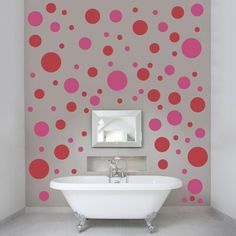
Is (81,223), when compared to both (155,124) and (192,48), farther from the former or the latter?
(192,48)

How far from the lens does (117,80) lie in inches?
175

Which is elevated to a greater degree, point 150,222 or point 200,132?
point 200,132

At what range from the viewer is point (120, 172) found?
4.31 meters

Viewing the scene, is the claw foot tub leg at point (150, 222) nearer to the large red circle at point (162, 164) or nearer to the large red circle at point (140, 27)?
the large red circle at point (162, 164)

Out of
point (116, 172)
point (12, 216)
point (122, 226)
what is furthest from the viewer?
point (116, 172)

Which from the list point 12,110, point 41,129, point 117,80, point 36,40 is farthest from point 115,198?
point 36,40

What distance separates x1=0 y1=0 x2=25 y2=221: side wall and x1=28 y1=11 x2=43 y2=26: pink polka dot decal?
115mm

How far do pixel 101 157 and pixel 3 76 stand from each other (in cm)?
164

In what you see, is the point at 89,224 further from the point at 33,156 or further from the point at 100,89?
the point at 100,89

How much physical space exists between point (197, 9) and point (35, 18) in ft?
7.24

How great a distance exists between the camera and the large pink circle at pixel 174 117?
4430 millimetres

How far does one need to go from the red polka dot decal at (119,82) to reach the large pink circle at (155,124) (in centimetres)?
1


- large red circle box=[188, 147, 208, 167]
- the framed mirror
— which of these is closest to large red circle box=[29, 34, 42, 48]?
the framed mirror

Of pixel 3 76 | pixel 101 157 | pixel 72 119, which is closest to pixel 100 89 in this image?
pixel 72 119
